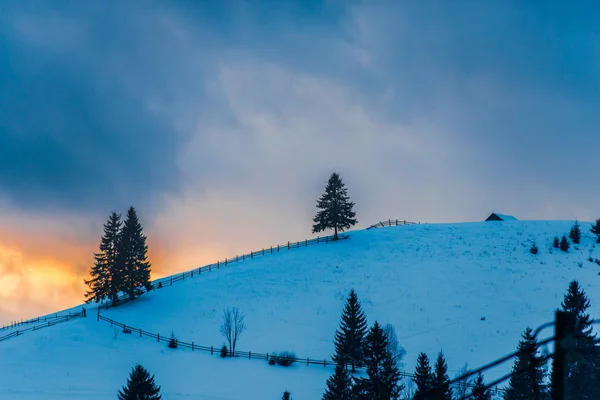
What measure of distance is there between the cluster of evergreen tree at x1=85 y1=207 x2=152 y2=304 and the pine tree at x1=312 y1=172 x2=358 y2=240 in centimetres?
3121

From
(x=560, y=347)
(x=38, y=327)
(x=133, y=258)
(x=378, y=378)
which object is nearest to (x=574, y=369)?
(x=560, y=347)

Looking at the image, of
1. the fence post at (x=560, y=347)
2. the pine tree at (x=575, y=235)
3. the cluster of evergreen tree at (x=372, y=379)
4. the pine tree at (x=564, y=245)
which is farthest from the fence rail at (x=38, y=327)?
the pine tree at (x=575, y=235)

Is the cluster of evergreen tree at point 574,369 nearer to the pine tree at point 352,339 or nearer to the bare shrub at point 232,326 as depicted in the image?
the pine tree at point 352,339

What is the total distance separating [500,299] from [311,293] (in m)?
21.8

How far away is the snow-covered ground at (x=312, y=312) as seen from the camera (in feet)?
125

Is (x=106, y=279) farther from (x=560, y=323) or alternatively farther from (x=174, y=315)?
(x=560, y=323)

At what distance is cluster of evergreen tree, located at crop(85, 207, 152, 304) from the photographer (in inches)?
2243

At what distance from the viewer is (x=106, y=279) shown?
57.1 meters

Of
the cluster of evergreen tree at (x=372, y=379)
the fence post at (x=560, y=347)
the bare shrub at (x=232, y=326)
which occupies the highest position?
the fence post at (x=560, y=347)

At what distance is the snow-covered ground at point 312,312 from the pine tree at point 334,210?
3519 millimetres

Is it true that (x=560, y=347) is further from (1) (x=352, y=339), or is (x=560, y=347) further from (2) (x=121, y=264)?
(2) (x=121, y=264)

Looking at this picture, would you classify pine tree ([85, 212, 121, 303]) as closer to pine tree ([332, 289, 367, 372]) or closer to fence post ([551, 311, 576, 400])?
pine tree ([332, 289, 367, 372])

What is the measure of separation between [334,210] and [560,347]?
76.9 metres

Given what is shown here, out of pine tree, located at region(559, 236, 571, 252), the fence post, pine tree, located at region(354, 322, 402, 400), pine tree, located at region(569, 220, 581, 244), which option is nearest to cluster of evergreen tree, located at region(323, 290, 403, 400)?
Answer: pine tree, located at region(354, 322, 402, 400)
